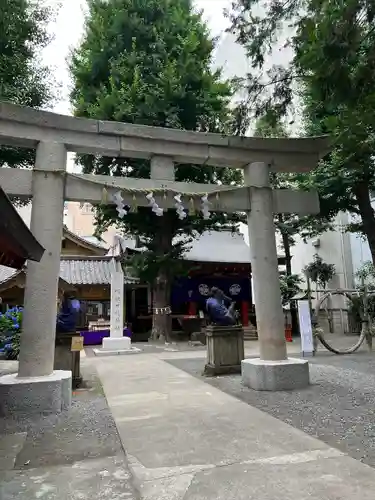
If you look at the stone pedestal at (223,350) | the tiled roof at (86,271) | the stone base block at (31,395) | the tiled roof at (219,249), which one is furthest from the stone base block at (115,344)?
the stone base block at (31,395)

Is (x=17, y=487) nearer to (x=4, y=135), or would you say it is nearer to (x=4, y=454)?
(x=4, y=454)

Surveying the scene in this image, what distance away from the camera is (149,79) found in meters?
14.4

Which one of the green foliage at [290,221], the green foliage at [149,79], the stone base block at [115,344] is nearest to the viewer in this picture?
the stone base block at [115,344]

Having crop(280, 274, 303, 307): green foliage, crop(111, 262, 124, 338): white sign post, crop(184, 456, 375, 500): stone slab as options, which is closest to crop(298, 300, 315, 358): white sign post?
crop(111, 262, 124, 338): white sign post

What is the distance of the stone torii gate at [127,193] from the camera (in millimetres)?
5539

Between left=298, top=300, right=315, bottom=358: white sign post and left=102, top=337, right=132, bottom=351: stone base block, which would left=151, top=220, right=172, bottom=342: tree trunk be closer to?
left=102, top=337, right=132, bottom=351: stone base block

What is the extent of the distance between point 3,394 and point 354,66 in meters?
6.47

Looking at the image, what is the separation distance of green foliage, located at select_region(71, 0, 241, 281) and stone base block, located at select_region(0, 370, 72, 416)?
9.66 meters

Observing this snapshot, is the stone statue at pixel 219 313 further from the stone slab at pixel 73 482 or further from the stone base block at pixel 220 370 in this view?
the stone slab at pixel 73 482

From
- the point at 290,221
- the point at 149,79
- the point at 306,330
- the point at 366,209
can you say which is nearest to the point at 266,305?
the point at 306,330

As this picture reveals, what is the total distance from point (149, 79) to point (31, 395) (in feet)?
40.7

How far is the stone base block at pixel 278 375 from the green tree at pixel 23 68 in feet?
30.1

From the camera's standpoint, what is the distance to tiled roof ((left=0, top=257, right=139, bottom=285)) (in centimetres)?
1798

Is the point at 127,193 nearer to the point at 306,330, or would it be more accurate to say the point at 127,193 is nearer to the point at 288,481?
the point at 288,481
